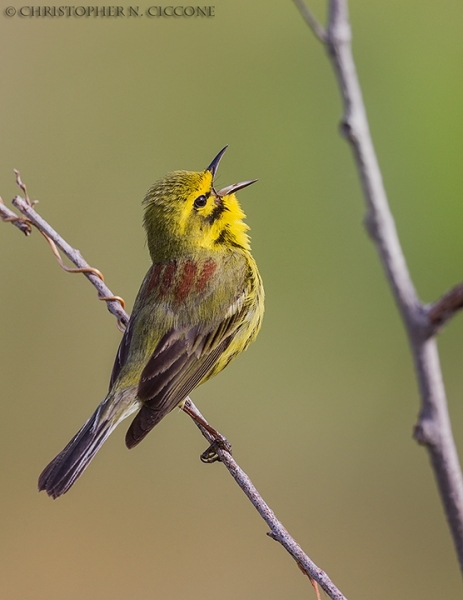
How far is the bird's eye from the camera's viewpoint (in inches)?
145

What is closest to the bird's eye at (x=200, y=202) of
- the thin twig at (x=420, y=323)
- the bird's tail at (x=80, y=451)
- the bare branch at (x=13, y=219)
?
the bare branch at (x=13, y=219)

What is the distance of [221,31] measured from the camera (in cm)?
700

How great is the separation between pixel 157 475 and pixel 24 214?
300 cm

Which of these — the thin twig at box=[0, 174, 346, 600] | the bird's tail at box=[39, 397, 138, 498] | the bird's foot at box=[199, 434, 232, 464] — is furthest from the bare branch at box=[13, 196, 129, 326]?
the bird's foot at box=[199, 434, 232, 464]

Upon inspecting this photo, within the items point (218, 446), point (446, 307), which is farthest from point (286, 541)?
point (446, 307)

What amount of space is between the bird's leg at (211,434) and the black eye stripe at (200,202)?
887mm

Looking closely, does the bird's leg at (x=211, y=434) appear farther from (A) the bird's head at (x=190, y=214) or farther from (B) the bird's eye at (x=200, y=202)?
(B) the bird's eye at (x=200, y=202)

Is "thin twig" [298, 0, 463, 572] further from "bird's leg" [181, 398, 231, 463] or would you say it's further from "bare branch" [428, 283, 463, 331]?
"bird's leg" [181, 398, 231, 463]

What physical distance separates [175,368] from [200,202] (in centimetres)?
80

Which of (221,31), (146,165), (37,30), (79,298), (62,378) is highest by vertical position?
(37,30)

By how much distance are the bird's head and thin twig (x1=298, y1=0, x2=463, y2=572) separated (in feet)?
8.58

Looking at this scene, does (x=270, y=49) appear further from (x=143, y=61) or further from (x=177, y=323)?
(x=177, y=323)

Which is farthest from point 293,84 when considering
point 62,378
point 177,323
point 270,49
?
point 177,323

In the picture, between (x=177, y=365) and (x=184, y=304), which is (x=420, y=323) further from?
(x=184, y=304)
